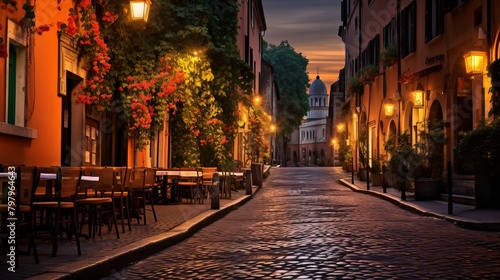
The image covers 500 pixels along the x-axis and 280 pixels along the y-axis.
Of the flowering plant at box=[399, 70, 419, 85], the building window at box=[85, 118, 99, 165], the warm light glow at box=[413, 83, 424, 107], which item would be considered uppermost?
the flowering plant at box=[399, 70, 419, 85]

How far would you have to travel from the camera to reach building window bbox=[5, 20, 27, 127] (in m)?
10.8

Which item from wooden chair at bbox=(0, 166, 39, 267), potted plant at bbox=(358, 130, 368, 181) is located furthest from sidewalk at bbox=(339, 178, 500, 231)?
potted plant at bbox=(358, 130, 368, 181)

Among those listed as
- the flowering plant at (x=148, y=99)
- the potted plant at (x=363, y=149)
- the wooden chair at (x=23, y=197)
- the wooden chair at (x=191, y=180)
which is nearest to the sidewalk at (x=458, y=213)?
the wooden chair at (x=191, y=180)

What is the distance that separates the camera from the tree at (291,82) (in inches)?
3285

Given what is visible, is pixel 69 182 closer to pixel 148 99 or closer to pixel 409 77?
pixel 148 99

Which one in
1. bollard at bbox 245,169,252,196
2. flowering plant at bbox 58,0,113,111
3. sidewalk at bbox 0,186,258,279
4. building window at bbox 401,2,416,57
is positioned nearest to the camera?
sidewalk at bbox 0,186,258,279

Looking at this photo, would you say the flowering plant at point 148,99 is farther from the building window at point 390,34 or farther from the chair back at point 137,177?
the building window at point 390,34

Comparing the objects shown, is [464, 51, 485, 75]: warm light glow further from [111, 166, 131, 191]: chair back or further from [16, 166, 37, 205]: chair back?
[16, 166, 37, 205]: chair back

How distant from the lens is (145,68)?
17047mm

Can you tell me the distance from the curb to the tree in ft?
227

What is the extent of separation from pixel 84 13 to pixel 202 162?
37.6 feet

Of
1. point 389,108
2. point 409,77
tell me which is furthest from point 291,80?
point 409,77

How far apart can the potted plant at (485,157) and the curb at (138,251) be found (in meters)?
5.10

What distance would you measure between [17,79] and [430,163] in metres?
13.3
